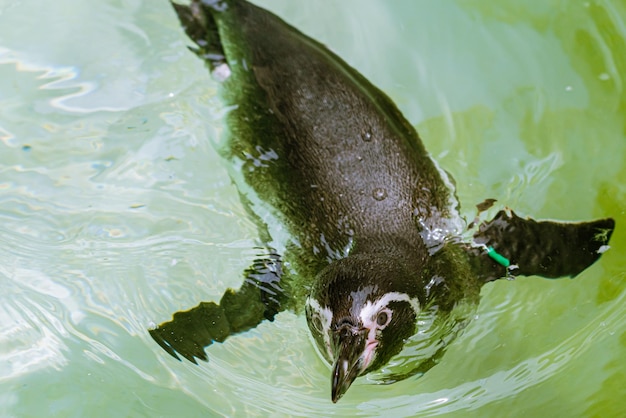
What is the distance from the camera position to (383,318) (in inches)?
73.4

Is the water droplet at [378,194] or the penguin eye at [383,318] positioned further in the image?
the water droplet at [378,194]

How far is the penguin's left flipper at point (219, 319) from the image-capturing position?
2.45 metres

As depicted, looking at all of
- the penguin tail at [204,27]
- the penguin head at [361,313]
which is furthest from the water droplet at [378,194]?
the penguin tail at [204,27]

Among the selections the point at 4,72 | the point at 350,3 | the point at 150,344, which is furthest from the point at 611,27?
the point at 4,72

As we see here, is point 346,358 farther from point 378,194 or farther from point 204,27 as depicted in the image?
point 204,27

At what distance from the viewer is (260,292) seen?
2510 mm

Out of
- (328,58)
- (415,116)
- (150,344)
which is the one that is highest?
(328,58)

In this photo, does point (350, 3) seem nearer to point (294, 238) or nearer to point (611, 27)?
point (611, 27)

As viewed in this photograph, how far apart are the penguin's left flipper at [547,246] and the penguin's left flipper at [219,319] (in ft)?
2.26

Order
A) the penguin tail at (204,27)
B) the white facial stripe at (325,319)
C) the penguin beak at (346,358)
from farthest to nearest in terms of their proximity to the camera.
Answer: the penguin tail at (204,27)
the white facial stripe at (325,319)
the penguin beak at (346,358)

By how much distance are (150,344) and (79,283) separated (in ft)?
1.20

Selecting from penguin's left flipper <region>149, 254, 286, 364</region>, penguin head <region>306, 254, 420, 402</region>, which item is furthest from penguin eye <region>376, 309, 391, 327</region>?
penguin's left flipper <region>149, 254, 286, 364</region>

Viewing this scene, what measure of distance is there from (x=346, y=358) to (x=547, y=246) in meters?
1.04

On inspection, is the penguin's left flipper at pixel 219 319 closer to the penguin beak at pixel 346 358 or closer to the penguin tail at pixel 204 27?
the penguin beak at pixel 346 358
